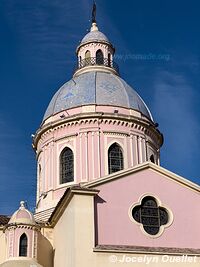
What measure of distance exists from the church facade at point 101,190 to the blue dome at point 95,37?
153 mm

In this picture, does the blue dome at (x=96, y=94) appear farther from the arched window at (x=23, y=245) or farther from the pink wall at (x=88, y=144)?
the arched window at (x=23, y=245)

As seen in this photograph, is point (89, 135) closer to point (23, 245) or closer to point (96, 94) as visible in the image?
point (96, 94)

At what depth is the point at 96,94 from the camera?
30.5 m

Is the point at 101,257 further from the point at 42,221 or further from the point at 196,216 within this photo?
the point at 42,221

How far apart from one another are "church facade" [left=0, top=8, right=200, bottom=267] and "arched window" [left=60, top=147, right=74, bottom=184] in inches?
2.2

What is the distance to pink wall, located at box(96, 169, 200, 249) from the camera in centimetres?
2122

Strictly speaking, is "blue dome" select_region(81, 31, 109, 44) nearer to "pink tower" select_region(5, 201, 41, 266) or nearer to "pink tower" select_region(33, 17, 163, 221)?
"pink tower" select_region(33, 17, 163, 221)

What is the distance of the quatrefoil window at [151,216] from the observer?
21969mm

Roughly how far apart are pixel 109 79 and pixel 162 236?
500 inches

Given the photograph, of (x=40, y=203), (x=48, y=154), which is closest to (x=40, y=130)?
(x=48, y=154)

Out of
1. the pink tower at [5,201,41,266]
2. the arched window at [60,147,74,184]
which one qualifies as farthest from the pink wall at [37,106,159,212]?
the pink tower at [5,201,41,266]

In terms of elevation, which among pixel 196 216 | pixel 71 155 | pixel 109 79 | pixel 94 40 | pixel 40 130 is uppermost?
pixel 94 40

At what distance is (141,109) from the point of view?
31.1 metres

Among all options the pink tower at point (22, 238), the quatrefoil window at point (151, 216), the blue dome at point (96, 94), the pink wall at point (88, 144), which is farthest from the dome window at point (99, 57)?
the quatrefoil window at point (151, 216)
